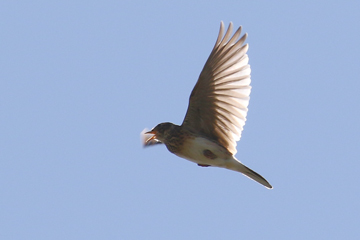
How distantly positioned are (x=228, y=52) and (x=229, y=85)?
522 millimetres

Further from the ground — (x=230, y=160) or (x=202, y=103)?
(x=202, y=103)

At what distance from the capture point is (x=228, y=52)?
401 inches

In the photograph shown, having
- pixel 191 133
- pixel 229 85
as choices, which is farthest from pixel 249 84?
pixel 191 133

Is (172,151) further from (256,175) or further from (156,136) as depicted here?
(256,175)

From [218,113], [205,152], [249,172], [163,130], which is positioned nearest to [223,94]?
[218,113]

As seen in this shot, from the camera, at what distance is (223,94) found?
10422 mm

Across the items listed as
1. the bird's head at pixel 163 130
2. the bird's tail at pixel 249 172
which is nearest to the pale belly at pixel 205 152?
the bird's tail at pixel 249 172

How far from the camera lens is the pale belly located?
10305mm

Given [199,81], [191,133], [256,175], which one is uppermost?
[199,81]

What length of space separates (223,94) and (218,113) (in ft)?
1.04

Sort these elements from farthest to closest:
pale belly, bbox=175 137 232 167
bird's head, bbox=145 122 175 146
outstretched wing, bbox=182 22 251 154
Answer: bird's head, bbox=145 122 175 146
pale belly, bbox=175 137 232 167
outstretched wing, bbox=182 22 251 154

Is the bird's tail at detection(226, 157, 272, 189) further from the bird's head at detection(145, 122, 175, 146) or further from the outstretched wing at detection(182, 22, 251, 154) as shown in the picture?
the bird's head at detection(145, 122, 175, 146)

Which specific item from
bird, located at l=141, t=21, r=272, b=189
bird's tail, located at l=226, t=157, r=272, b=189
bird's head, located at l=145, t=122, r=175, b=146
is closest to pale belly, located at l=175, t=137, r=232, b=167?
bird, located at l=141, t=21, r=272, b=189

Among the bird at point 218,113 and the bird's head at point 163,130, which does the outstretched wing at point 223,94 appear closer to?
the bird at point 218,113
